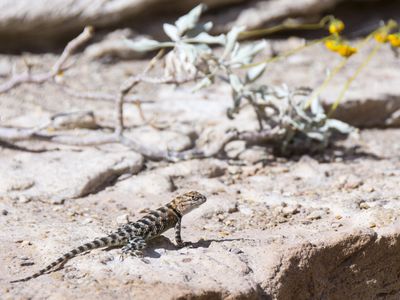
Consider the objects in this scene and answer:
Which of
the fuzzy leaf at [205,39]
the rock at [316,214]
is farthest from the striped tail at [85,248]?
Result: the fuzzy leaf at [205,39]

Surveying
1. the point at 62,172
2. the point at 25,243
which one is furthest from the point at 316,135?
the point at 25,243

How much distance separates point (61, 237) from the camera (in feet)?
14.8

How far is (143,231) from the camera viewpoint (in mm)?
4488

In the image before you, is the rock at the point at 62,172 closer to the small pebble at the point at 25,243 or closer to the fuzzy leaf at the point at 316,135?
the small pebble at the point at 25,243

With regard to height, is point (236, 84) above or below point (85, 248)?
below

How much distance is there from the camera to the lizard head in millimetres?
4840

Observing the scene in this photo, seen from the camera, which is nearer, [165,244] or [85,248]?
[85,248]

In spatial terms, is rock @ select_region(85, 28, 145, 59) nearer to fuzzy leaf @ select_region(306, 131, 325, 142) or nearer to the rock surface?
the rock surface

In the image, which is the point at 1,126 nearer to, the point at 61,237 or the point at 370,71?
the point at 61,237

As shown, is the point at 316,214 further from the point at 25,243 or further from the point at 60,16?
the point at 60,16

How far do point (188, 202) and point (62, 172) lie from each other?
3.66ft

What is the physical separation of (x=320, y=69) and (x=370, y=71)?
511mm

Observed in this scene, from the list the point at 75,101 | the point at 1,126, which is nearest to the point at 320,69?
the point at 75,101

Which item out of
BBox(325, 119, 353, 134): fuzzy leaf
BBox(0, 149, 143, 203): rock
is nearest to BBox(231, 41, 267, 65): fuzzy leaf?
BBox(325, 119, 353, 134): fuzzy leaf
